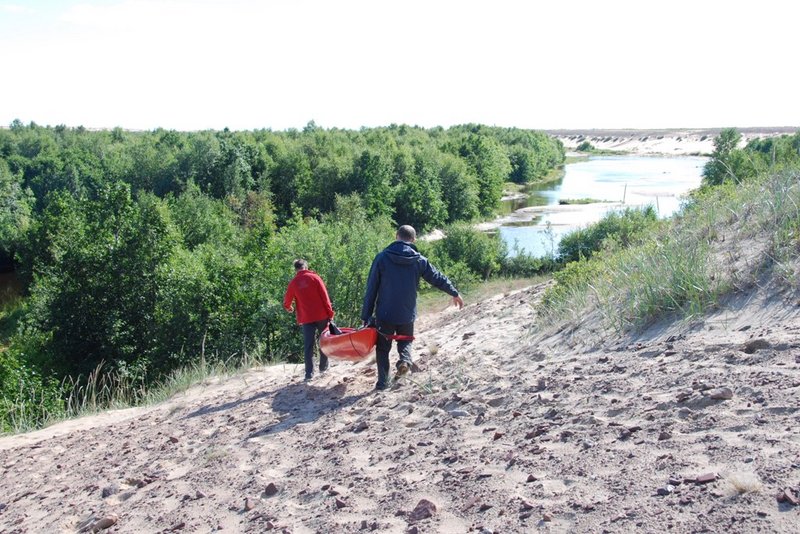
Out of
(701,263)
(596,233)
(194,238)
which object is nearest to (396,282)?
(701,263)

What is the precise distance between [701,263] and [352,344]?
3.86 m

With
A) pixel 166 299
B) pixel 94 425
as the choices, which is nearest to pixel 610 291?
pixel 94 425

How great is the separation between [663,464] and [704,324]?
9.22 ft

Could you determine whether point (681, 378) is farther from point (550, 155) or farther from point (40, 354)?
point (550, 155)

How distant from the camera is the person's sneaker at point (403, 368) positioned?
8.16m

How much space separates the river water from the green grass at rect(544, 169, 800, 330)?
28.7 meters

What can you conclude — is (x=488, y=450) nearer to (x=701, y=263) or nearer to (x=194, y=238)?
(x=701, y=263)

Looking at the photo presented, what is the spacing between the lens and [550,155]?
12650 cm

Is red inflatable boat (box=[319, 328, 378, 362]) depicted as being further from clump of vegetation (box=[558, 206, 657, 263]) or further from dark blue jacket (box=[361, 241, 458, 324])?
clump of vegetation (box=[558, 206, 657, 263])

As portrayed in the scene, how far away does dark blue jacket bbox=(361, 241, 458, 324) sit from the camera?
25.4 feet

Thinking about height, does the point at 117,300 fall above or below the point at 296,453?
below

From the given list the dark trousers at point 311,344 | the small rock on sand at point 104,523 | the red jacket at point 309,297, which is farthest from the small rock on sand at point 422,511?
the red jacket at point 309,297

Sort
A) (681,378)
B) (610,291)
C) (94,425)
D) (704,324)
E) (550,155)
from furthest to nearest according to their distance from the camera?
(550,155) → (94,425) → (610,291) → (704,324) → (681,378)

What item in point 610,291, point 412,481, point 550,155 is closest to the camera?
point 412,481
